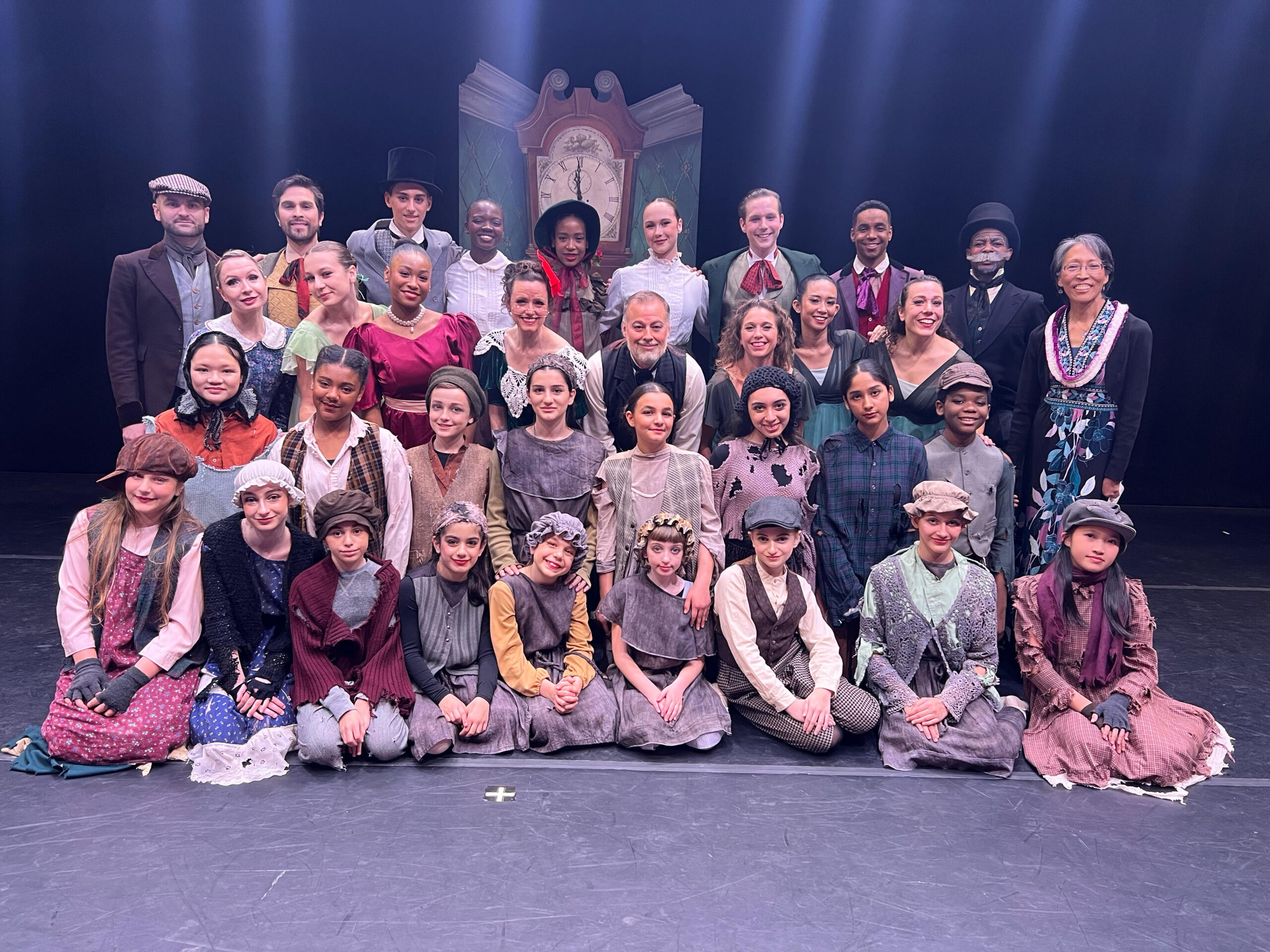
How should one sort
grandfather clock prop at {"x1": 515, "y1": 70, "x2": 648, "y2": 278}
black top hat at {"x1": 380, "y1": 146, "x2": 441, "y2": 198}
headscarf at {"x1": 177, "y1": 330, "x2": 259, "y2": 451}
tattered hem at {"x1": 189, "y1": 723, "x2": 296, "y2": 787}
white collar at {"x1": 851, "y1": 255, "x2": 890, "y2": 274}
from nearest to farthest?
tattered hem at {"x1": 189, "y1": 723, "x2": 296, "y2": 787}
headscarf at {"x1": 177, "y1": 330, "x2": 259, "y2": 451}
white collar at {"x1": 851, "y1": 255, "x2": 890, "y2": 274}
black top hat at {"x1": 380, "y1": 146, "x2": 441, "y2": 198}
grandfather clock prop at {"x1": 515, "y1": 70, "x2": 648, "y2": 278}

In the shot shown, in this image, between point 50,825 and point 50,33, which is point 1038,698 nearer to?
point 50,825

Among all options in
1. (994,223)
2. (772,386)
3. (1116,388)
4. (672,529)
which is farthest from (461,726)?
(994,223)

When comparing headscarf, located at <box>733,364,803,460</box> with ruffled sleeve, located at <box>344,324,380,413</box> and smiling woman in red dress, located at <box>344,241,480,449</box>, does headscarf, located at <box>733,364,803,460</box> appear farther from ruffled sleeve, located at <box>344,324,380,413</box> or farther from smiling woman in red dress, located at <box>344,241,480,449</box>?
ruffled sleeve, located at <box>344,324,380,413</box>

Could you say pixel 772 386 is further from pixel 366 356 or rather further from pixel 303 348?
pixel 303 348

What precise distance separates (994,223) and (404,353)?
2.68 metres

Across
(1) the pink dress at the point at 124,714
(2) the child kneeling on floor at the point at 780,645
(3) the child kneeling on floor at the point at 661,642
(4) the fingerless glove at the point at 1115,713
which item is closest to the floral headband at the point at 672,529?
(3) the child kneeling on floor at the point at 661,642

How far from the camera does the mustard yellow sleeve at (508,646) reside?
3.08m

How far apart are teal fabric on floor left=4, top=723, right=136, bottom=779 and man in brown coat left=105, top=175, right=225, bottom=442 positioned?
1.64m

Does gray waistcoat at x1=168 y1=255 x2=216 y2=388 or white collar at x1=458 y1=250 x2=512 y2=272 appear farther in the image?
white collar at x1=458 y1=250 x2=512 y2=272

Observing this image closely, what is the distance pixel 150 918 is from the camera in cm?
211

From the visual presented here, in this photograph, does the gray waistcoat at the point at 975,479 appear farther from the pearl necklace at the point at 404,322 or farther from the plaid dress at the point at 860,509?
the pearl necklace at the point at 404,322

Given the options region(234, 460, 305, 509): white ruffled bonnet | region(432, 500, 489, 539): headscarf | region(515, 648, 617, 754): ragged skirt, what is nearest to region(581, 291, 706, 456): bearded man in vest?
region(432, 500, 489, 539): headscarf

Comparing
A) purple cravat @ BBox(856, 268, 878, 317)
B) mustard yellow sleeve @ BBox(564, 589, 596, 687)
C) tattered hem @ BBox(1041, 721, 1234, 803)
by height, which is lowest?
tattered hem @ BBox(1041, 721, 1234, 803)

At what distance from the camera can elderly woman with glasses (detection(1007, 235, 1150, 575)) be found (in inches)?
149
